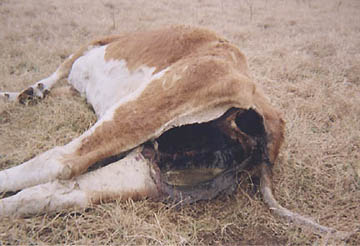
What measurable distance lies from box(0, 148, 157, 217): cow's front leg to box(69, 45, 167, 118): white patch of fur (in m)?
0.42

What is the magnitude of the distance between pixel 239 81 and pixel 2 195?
1395 mm

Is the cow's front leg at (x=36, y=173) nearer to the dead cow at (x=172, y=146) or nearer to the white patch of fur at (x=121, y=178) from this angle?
the dead cow at (x=172, y=146)

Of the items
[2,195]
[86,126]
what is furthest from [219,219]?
[86,126]

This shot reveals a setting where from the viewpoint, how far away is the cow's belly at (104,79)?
89.0 inches

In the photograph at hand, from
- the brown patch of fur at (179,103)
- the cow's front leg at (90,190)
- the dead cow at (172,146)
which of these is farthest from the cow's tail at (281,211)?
the cow's front leg at (90,190)

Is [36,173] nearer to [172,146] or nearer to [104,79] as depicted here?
[172,146]

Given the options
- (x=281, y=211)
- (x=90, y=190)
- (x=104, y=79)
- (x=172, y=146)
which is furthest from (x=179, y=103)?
(x=104, y=79)

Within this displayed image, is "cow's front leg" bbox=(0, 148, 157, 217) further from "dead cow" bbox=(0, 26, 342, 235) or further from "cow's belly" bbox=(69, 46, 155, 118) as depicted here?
"cow's belly" bbox=(69, 46, 155, 118)

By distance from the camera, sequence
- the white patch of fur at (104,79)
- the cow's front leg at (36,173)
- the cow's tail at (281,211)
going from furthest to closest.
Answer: the white patch of fur at (104,79) < the cow's front leg at (36,173) < the cow's tail at (281,211)

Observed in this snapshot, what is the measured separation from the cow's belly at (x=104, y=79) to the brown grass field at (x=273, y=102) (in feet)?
0.59

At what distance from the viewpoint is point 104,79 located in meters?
2.67

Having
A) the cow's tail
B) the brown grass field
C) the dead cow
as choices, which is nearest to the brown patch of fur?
the dead cow

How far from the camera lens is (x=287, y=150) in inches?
90.1

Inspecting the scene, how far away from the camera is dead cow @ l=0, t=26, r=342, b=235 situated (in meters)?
1.61
